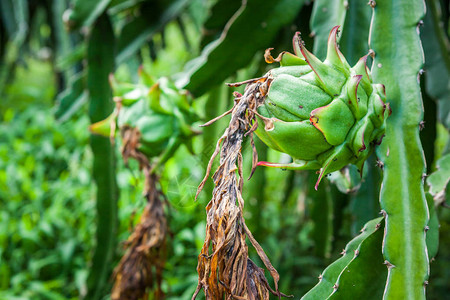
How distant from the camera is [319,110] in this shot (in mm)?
515

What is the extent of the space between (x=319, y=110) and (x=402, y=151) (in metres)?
0.14

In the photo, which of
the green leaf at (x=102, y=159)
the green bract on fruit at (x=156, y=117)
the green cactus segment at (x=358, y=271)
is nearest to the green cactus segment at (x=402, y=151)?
the green cactus segment at (x=358, y=271)

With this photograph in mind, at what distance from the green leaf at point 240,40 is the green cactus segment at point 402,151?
35 cm

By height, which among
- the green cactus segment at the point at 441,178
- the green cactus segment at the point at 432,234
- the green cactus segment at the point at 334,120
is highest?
the green cactus segment at the point at 334,120

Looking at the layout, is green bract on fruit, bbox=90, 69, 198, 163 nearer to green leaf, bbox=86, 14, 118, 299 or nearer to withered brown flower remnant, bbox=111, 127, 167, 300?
withered brown flower remnant, bbox=111, 127, 167, 300

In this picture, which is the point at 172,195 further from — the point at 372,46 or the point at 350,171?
the point at 372,46

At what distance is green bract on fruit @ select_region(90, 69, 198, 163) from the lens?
2.72 feet

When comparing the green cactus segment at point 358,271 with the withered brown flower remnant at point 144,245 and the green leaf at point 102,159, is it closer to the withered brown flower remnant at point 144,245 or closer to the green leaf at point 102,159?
the withered brown flower remnant at point 144,245

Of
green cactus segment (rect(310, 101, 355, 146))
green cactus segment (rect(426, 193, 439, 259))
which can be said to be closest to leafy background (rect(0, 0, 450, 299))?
green cactus segment (rect(426, 193, 439, 259))

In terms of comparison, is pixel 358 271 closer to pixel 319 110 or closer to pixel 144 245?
pixel 319 110

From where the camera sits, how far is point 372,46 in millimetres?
644

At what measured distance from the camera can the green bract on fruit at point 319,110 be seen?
525 millimetres

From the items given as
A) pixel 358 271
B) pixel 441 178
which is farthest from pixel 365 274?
pixel 441 178

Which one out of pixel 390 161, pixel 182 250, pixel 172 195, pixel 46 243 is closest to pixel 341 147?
pixel 390 161
